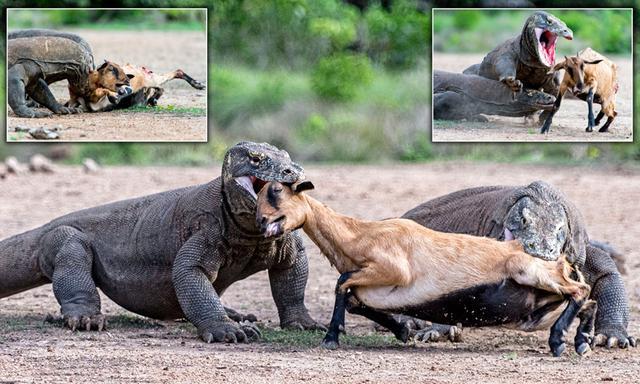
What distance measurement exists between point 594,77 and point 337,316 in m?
3.58

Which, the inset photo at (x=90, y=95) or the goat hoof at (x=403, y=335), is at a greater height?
the inset photo at (x=90, y=95)

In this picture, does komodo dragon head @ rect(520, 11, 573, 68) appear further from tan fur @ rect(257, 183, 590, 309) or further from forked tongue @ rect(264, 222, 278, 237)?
forked tongue @ rect(264, 222, 278, 237)

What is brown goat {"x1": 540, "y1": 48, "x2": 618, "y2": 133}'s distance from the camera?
12195 mm

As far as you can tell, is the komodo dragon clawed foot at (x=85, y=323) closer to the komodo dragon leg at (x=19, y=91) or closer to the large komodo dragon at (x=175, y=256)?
the large komodo dragon at (x=175, y=256)

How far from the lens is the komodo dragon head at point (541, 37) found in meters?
11.9

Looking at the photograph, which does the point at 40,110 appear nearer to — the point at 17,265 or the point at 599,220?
the point at 17,265

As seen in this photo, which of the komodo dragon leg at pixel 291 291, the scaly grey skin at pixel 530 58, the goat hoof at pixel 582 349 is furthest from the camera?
the scaly grey skin at pixel 530 58

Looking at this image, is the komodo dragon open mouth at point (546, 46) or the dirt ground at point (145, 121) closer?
the komodo dragon open mouth at point (546, 46)

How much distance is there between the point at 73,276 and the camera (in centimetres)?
1203

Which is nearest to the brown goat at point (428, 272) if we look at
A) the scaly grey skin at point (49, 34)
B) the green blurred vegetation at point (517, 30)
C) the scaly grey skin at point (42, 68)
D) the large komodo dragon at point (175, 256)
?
the large komodo dragon at point (175, 256)

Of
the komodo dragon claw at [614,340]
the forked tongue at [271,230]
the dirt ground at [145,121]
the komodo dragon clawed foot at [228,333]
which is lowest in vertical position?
the komodo dragon claw at [614,340]

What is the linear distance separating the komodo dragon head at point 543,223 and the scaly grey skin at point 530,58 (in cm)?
120

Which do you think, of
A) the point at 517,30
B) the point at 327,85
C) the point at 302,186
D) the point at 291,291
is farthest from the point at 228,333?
the point at 327,85

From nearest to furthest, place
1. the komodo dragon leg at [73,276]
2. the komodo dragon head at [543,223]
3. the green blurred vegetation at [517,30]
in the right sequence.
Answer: the komodo dragon head at [543,223], the komodo dragon leg at [73,276], the green blurred vegetation at [517,30]
